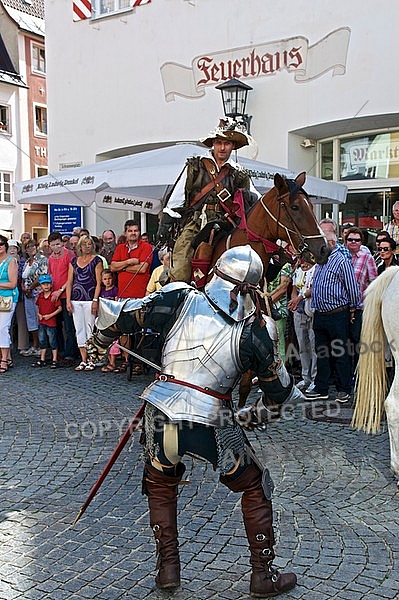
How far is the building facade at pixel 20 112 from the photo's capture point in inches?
1067

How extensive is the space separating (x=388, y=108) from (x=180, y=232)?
5959 millimetres

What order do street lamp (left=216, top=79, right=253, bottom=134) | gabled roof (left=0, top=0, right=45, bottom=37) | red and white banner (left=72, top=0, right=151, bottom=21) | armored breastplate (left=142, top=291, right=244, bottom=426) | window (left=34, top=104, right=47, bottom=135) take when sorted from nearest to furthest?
armored breastplate (left=142, top=291, right=244, bottom=426) < street lamp (left=216, top=79, right=253, bottom=134) < red and white banner (left=72, top=0, right=151, bottom=21) < gabled roof (left=0, top=0, right=45, bottom=37) < window (left=34, top=104, right=47, bottom=135)

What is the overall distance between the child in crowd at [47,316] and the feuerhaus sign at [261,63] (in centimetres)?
534

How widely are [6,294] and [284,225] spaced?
196 inches

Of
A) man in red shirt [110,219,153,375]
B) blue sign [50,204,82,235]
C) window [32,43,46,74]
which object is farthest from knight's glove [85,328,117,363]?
window [32,43,46,74]

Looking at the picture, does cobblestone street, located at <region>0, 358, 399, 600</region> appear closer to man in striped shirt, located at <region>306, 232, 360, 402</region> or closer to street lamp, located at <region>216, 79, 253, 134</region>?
man in striped shirt, located at <region>306, 232, 360, 402</region>

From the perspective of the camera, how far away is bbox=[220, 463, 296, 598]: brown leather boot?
3.15 m

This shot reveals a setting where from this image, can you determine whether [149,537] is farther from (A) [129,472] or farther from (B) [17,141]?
(B) [17,141]

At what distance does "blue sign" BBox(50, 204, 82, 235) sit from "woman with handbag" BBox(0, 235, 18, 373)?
505 cm

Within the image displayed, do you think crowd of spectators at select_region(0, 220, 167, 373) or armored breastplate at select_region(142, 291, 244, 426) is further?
crowd of spectators at select_region(0, 220, 167, 373)

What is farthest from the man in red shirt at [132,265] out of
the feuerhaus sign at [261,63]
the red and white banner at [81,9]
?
the red and white banner at [81,9]

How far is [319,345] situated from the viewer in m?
7.04

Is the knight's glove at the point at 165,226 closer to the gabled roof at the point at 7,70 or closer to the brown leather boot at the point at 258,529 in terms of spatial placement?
the brown leather boot at the point at 258,529

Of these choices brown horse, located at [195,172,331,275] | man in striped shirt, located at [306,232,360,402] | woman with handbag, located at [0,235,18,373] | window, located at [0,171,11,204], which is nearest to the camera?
brown horse, located at [195,172,331,275]
